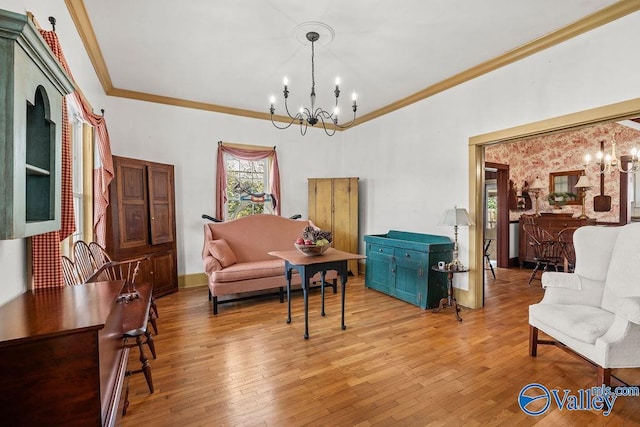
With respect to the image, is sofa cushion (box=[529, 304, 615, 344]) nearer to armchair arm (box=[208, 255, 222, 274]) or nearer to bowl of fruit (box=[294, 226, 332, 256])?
bowl of fruit (box=[294, 226, 332, 256])

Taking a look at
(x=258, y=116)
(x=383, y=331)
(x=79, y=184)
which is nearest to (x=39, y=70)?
(x=79, y=184)

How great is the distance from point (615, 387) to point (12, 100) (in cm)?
368

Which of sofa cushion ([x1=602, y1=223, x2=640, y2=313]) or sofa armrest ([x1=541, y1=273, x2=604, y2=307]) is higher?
sofa cushion ([x1=602, y1=223, x2=640, y2=313])

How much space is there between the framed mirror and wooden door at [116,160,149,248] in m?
7.51

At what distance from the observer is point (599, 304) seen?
8.29 feet

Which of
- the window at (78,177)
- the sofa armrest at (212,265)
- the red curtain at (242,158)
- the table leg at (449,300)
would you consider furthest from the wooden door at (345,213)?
the window at (78,177)

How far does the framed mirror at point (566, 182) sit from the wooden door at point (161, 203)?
724cm

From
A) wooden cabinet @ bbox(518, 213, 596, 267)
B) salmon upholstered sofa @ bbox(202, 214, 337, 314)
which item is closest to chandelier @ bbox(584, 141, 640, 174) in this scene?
wooden cabinet @ bbox(518, 213, 596, 267)

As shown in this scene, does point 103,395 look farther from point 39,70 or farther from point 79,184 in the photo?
point 79,184

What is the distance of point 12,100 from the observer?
1.09 m

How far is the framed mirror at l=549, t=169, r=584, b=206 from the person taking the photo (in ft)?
19.5

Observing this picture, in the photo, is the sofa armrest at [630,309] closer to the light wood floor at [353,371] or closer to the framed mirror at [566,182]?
the light wood floor at [353,371]

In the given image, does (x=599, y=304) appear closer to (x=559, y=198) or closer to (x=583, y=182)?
(x=583, y=182)

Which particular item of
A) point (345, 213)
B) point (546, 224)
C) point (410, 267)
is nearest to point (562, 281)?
point (410, 267)
